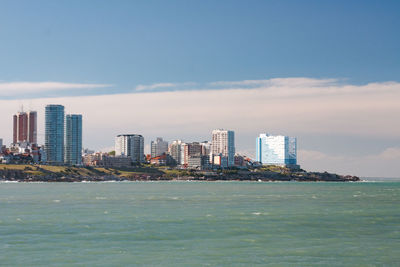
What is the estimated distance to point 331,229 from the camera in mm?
72938

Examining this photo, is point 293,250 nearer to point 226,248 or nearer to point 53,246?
point 226,248

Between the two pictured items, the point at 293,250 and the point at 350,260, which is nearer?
the point at 350,260

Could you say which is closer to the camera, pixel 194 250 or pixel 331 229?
pixel 194 250

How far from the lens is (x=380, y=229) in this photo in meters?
73.1

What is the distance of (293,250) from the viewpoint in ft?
182

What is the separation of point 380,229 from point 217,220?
2320 centimetres

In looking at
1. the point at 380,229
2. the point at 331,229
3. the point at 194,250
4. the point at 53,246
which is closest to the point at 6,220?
the point at 53,246

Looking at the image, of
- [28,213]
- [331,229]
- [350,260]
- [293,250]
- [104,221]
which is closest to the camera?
[350,260]

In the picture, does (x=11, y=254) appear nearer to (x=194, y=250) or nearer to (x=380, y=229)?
(x=194, y=250)

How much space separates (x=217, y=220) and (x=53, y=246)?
30625mm

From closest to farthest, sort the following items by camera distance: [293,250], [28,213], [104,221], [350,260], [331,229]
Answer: [350,260], [293,250], [331,229], [104,221], [28,213]

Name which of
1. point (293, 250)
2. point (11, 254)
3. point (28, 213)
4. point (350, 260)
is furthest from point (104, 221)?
point (350, 260)

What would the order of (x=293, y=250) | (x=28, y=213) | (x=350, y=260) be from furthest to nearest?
(x=28, y=213) → (x=293, y=250) → (x=350, y=260)

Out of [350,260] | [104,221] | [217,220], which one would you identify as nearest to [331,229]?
[217,220]
